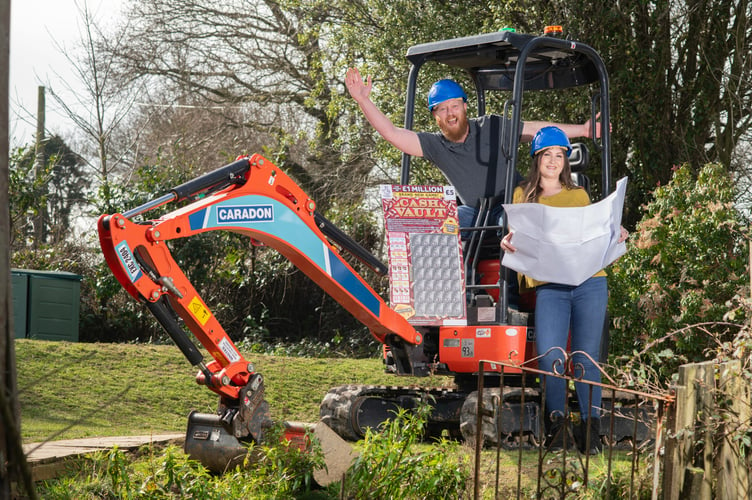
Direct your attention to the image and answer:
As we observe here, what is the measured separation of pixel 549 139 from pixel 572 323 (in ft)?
3.66

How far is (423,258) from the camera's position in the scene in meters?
5.90

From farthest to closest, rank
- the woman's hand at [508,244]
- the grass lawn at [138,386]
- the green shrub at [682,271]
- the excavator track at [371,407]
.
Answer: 1. the green shrub at [682,271]
2. the grass lawn at [138,386]
3. the excavator track at [371,407]
4. the woman's hand at [508,244]

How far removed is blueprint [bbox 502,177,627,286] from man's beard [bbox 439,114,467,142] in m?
0.97

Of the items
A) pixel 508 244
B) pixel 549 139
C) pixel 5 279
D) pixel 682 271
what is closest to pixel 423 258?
pixel 508 244

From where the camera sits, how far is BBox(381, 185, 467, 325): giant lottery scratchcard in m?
5.90

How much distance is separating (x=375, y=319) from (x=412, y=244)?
548 mm

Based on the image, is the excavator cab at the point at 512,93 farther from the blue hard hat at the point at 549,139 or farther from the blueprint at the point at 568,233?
the blueprint at the point at 568,233

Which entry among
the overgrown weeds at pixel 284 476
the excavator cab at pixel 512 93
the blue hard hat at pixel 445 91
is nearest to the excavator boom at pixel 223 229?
the overgrown weeds at pixel 284 476

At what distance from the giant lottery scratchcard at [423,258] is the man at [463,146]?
0.83 ft

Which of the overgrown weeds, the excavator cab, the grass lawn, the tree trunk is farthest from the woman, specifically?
the tree trunk

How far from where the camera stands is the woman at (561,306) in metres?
5.46

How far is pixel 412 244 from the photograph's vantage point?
5918 millimetres

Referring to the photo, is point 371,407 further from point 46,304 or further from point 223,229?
point 46,304

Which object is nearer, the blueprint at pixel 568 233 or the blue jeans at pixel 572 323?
the blueprint at pixel 568 233
